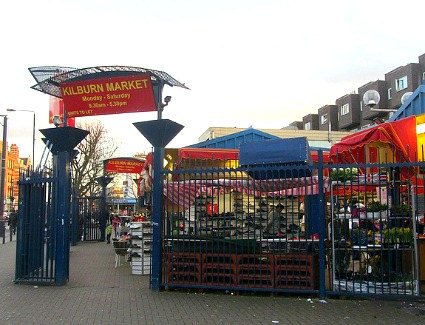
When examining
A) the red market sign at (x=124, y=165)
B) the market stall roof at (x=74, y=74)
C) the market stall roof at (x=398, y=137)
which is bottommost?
the market stall roof at (x=398, y=137)

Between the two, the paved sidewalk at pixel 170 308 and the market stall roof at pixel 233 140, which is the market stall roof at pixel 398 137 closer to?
the paved sidewalk at pixel 170 308

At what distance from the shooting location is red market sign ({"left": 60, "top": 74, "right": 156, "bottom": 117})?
11.8 metres

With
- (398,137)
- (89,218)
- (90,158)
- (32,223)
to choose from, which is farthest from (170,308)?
(90,158)

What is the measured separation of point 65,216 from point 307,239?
15.6 feet

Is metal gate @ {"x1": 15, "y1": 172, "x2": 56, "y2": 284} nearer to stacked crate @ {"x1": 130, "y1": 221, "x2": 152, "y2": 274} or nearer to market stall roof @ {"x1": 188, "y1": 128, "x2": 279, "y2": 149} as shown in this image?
stacked crate @ {"x1": 130, "y1": 221, "x2": 152, "y2": 274}

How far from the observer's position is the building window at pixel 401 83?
1758 inches

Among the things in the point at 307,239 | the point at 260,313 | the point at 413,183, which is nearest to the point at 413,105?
the point at 413,183

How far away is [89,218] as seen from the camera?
24.2m

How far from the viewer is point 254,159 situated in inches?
364

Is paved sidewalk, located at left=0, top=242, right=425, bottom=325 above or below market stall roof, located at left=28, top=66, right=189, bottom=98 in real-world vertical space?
below

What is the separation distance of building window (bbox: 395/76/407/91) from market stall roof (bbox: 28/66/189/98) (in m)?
36.7

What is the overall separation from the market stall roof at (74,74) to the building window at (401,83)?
3674cm

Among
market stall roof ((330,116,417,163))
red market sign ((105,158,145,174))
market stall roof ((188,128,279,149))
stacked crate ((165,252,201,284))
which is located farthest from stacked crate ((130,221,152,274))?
red market sign ((105,158,145,174))

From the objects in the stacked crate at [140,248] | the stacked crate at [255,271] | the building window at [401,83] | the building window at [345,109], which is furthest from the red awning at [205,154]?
the building window at [345,109]
